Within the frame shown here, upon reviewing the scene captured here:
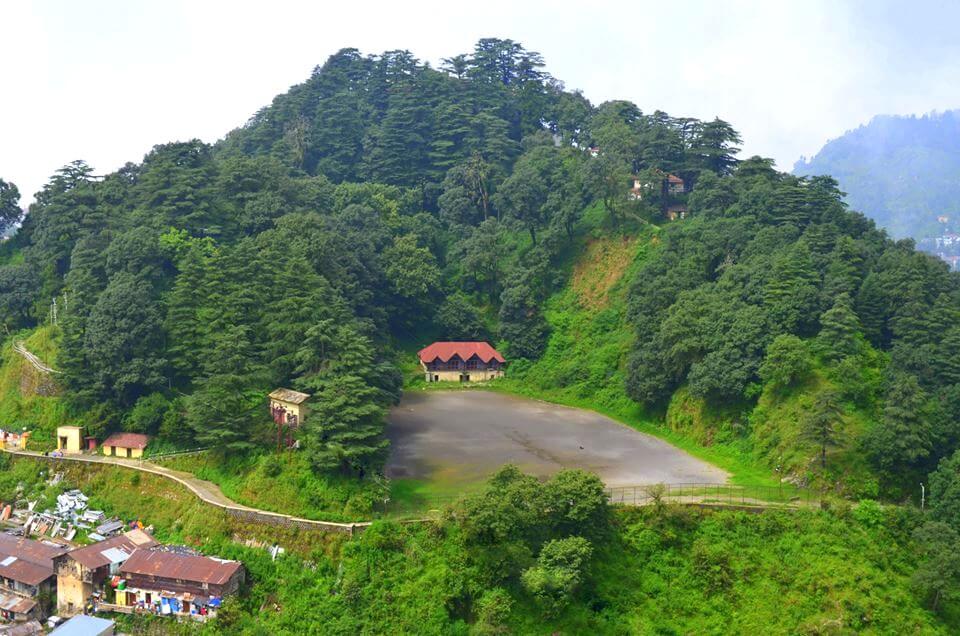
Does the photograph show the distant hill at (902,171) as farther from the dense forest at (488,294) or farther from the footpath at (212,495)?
the footpath at (212,495)

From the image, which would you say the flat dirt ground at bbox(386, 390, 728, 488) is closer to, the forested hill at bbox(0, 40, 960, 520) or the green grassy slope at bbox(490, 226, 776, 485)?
the green grassy slope at bbox(490, 226, 776, 485)

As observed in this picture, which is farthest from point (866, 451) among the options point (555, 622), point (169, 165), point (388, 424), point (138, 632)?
point (169, 165)

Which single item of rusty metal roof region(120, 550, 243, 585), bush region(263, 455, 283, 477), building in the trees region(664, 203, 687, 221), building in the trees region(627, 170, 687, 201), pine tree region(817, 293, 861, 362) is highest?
building in the trees region(627, 170, 687, 201)

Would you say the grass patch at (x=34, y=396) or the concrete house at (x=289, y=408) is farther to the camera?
the grass patch at (x=34, y=396)

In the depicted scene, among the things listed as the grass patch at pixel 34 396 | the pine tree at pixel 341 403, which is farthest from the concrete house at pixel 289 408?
the grass patch at pixel 34 396

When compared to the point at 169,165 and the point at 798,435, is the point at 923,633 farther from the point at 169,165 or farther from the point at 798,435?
the point at 169,165

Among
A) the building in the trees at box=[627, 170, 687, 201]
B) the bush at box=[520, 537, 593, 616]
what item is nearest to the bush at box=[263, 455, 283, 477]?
the bush at box=[520, 537, 593, 616]

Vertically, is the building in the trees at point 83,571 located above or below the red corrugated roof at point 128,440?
below
